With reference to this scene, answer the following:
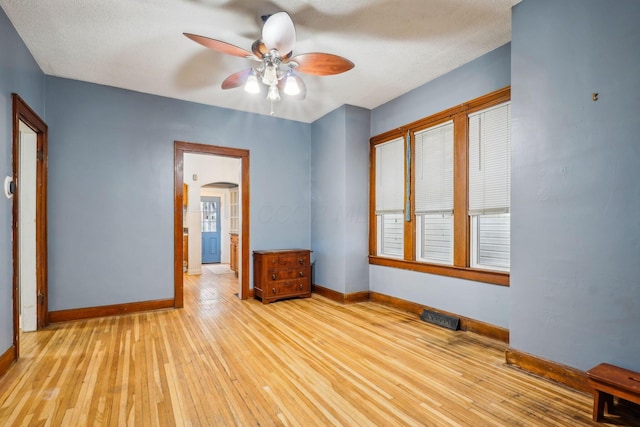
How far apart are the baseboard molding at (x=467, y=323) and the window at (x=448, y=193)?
0.47 meters

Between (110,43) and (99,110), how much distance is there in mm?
1291

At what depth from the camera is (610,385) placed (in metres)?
1.89

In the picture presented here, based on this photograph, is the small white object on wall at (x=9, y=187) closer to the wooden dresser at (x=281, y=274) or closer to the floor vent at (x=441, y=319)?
the wooden dresser at (x=281, y=274)

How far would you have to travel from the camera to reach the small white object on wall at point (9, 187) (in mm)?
2666

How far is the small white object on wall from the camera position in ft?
8.75

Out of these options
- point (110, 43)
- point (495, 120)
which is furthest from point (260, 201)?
point (495, 120)

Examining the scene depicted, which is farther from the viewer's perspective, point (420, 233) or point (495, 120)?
point (420, 233)

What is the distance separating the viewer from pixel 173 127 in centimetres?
458

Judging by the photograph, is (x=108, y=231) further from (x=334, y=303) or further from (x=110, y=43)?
(x=334, y=303)

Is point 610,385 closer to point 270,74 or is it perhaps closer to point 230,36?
point 270,74

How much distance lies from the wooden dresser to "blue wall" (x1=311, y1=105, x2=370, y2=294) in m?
0.36

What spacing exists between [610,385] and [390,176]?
10.8ft

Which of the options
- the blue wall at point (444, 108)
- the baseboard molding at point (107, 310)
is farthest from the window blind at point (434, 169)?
the baseboard molding at point (107, 310)

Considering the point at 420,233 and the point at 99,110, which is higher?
the point at 99,110
